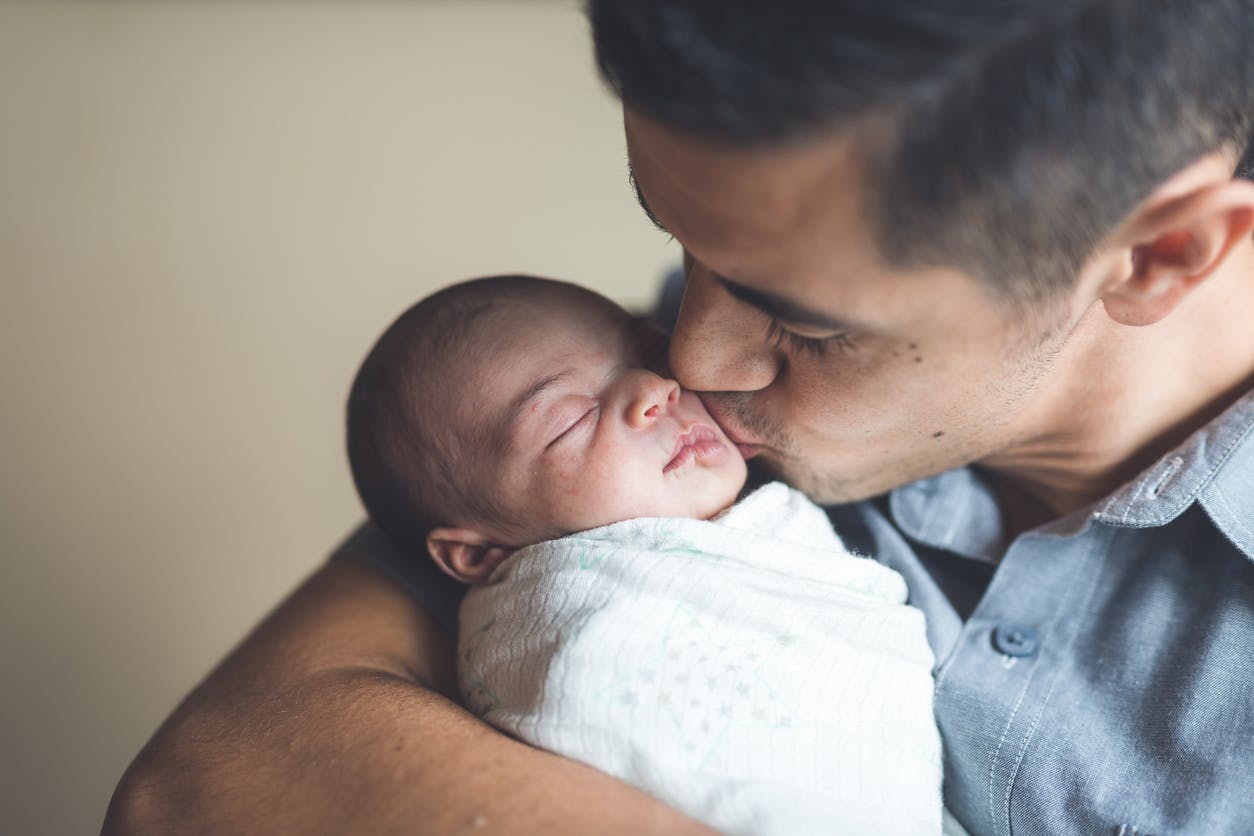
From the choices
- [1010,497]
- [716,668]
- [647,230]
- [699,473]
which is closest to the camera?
[716,668]

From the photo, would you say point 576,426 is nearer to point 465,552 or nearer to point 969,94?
point 465,552

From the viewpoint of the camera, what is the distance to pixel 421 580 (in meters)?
1.30

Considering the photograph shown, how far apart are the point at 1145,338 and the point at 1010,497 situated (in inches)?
11.9

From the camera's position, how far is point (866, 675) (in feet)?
3.24

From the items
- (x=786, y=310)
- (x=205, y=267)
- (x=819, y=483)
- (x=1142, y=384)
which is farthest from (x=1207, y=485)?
(x=205, y=267)

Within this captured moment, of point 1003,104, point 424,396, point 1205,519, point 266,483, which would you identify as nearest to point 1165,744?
point 1205,519

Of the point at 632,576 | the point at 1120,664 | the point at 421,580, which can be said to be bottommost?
the point at 1120,664

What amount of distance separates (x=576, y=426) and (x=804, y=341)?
0.87 ft

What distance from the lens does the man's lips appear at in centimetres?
113

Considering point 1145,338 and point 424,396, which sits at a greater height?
point 424,396

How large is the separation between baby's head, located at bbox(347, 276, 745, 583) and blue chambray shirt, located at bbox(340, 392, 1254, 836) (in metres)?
0.33

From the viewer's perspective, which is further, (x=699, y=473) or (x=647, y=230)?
(x=647, y=230)

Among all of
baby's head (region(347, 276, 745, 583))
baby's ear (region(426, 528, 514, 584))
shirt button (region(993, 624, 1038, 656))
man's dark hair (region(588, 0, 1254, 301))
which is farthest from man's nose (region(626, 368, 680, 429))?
shirt button (region(993, 624, 1038, 656))

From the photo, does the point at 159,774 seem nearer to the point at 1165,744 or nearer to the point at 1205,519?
the point at 1165,744
